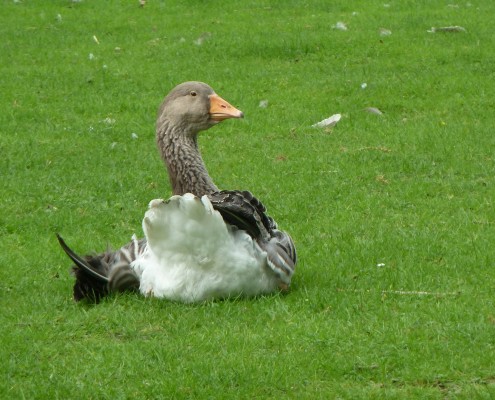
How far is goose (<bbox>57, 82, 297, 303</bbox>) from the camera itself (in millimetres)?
6855

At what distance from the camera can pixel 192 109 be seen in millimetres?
7984

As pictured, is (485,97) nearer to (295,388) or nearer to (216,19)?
(216,19)

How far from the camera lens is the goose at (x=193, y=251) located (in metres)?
6.86

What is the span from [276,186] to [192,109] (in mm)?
2853

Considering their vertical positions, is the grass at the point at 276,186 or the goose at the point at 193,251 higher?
the goose at the point at 193,251

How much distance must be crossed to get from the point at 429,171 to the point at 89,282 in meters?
4.77

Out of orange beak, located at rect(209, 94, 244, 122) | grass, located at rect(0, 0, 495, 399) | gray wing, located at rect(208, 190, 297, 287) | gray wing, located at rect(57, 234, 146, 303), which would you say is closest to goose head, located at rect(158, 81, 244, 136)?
orange beak, located at rect(209, 94, 244, 122)

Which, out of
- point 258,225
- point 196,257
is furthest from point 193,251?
point 258,225

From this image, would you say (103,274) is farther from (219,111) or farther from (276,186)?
(276,186)

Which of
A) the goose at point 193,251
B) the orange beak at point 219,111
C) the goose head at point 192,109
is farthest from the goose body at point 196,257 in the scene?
the orange beak at point 219,111

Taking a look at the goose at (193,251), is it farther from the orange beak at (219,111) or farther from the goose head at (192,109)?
the orange beak at (219,111)

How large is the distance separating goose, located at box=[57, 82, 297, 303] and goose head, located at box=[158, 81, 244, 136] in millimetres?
28

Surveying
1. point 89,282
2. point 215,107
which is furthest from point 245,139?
point 89,282

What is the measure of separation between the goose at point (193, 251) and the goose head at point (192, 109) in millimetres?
28
